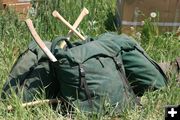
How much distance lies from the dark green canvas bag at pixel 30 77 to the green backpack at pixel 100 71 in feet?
0.40

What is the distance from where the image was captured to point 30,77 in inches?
138

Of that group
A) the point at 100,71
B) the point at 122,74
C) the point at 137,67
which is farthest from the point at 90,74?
the point at 137,67

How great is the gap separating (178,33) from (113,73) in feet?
5.26

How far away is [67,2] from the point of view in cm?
495

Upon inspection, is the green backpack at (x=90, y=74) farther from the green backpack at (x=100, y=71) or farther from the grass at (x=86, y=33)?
the grass at (x=86, y=33)

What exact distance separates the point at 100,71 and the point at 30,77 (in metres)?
0.57

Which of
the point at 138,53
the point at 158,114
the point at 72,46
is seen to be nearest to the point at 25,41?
the point at 72,46

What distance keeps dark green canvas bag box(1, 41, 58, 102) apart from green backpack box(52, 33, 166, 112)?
123mm

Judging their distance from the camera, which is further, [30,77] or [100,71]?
[30,77]

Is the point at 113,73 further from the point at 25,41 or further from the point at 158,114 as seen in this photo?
the point at 25,41

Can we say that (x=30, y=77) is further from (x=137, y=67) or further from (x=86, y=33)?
(x=86, y=33)

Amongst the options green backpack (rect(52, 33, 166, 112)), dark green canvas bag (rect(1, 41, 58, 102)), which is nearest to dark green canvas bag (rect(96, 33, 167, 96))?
green backpack (rect(52, 33, 166, 112))

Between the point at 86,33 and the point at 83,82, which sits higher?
the point at 86,33

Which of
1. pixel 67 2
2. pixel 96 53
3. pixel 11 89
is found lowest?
pixel 11 89
